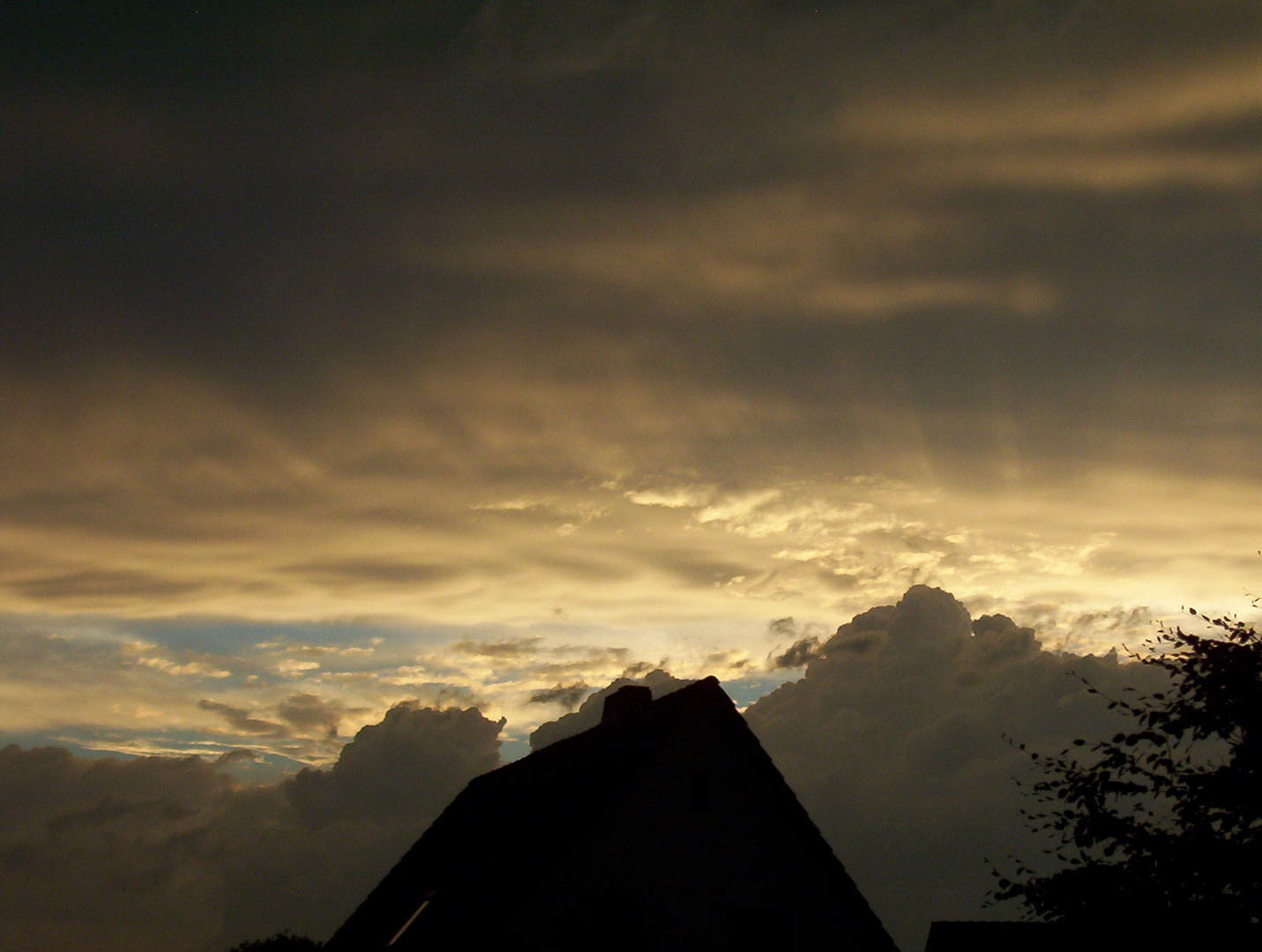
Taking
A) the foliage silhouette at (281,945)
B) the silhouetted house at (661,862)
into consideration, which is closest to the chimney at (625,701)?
the silhouetted house at (661,862)

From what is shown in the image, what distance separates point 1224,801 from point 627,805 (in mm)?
14356

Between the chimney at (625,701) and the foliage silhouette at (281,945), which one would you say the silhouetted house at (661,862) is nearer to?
the chimney at (625,701)

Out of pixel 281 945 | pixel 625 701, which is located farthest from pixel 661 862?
pixel 281 945

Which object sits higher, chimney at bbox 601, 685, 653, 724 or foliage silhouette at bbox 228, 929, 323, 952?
chimney at bbox 601, 685, 653, 724

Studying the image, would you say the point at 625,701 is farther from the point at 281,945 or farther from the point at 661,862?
the point at 281,945

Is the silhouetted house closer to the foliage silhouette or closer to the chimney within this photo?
the chimney

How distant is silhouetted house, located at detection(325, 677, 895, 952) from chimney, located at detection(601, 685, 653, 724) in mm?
3030

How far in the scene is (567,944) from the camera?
18.0 metres

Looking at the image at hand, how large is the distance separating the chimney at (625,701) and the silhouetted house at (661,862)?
303 centimetres

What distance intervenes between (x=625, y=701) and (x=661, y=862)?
829 cm

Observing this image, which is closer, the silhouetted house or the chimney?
the silhouetted house

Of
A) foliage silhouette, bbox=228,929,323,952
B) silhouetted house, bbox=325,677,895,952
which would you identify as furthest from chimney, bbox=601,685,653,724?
foliage silhouette, bbox=228,929,323,952

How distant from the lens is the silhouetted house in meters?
19.8

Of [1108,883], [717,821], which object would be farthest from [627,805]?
[1108,883]
